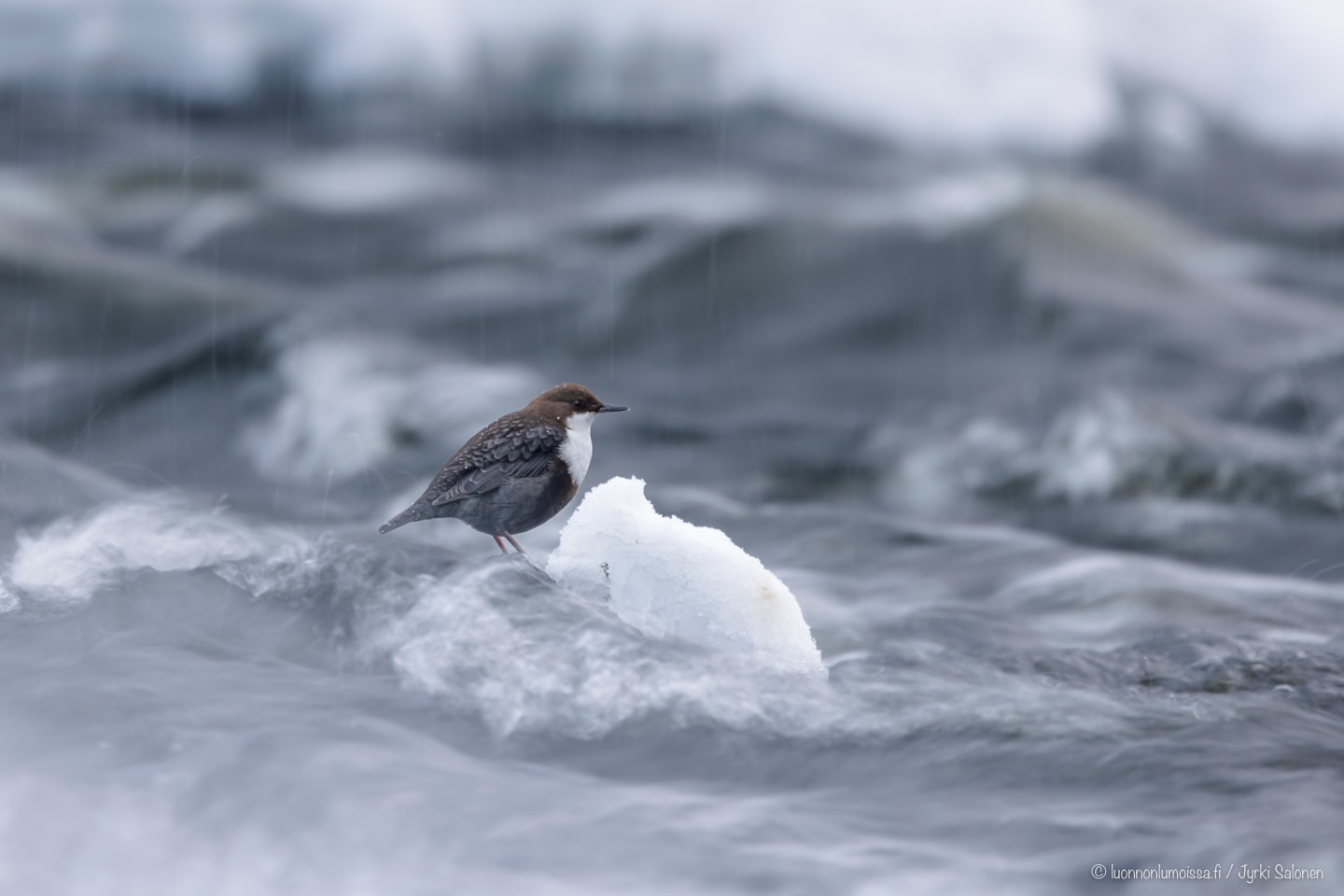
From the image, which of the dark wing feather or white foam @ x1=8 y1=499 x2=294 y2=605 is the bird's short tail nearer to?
the dark wing feather

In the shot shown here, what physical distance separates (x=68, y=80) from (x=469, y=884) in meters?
15.6

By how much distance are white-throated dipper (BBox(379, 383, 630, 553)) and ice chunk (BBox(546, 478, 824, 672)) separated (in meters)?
0.34

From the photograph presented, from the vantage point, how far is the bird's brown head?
14.7 ft

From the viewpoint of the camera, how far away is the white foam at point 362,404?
895cm

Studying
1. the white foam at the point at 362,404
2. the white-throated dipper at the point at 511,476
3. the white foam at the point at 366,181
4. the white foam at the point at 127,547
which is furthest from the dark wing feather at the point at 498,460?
the white foam at the point at 366,181

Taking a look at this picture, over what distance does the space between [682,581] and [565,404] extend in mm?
989

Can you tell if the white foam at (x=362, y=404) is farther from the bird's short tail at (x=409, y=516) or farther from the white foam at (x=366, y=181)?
the bird's short tail at (x=409, y=516)

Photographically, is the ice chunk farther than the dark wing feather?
No

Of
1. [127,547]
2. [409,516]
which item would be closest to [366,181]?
[127,547]

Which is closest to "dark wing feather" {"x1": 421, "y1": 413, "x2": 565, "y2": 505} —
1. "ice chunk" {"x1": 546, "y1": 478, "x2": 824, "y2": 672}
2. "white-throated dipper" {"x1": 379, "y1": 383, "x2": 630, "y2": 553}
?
"white-throated dipper" {"x1": 379, "y1": 383, "x2": 630, "y2": 553}

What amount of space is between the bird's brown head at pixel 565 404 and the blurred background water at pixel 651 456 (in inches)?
25.1

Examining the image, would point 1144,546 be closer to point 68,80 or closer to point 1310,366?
point 1310,366

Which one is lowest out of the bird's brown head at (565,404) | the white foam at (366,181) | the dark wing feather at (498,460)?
the dark wing feather at (498,460)

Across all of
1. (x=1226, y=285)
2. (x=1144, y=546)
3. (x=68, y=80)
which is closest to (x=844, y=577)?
→ (x=1144, y=546)
